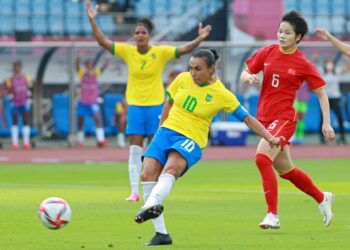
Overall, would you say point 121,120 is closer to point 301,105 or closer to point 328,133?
point 301,105

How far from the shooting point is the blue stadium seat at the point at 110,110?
117ft

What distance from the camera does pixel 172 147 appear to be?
1159cm

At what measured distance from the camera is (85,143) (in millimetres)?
35062

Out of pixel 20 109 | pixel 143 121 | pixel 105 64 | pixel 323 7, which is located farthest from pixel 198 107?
pixel 323 7

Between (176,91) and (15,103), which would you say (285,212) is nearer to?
(176,91)

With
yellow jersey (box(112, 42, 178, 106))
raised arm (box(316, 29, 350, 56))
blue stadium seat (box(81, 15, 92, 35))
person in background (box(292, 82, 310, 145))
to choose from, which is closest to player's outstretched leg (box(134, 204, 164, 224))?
raised arm (box(316, 29, 350, 56))

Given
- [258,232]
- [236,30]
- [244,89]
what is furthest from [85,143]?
[258,232]

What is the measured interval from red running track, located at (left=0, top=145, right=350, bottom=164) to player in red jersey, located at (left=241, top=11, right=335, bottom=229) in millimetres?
14806

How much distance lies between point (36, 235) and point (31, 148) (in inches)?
842

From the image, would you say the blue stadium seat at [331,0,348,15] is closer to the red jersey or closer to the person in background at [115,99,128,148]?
the person in background at [115,99,128,148]

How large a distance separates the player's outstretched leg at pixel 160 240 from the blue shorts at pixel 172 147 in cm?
Answer: 74

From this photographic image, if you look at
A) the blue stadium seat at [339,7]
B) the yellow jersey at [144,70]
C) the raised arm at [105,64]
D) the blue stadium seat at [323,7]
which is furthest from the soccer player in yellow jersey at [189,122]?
the blue stadium seat at [339,7]

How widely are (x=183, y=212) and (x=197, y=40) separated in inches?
112

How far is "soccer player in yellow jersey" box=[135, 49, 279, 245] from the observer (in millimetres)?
11633
